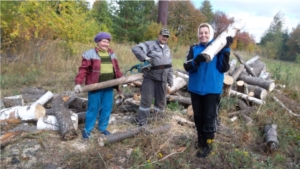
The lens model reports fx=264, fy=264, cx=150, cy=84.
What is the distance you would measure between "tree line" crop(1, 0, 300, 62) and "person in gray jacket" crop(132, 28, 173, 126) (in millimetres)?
6260

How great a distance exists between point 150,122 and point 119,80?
3.81 ft

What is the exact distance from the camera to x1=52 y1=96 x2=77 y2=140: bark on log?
4.29 meters

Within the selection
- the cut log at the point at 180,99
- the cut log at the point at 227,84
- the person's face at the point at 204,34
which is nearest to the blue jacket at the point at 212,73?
the person's face at the point at 204,34

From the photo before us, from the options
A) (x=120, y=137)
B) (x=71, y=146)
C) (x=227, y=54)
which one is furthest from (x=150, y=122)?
(x=227, y=54)

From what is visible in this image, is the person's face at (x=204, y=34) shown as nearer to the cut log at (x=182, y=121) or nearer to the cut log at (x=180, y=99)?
the cut log at (x=182, y=121)

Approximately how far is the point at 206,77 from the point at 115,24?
77.8 ft

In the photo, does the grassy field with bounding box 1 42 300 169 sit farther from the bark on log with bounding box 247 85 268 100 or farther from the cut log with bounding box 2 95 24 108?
the cut log with bounding box 2 95 24 108

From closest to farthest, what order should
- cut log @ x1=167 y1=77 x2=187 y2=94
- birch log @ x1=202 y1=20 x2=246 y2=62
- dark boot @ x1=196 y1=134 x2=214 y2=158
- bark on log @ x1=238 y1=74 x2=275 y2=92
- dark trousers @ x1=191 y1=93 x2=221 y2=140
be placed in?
1. birch log @ x1=202 y1=20 x2=246 y2=62
2. dark trousers @ x1=191 y1=93 x2=221 y2=140
3. dark boot @ x1=196 y1=134 x2=214 y2=158
4. cut log @ x1=167 y1=77 x2=187 y2=94
5. bark on log @ x1=238 y1=74 x2=275 y2=92

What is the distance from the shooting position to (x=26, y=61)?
958 centimetres

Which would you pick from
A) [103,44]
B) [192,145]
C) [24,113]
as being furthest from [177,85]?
[24,113]

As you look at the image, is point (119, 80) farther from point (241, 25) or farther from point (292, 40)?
point (292, 40)

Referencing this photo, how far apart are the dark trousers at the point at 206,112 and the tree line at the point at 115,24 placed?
24.9 ft

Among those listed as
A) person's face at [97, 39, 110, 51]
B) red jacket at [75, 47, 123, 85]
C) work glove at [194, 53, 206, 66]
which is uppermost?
person's face at [97, 39, 110, 51]

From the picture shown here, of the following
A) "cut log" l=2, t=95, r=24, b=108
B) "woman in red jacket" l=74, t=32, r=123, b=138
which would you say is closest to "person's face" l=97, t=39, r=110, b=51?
"woman in red jacket" l=74, t=32, r=123, b=138
